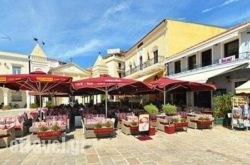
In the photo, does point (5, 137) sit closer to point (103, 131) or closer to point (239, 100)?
point (103, 131)

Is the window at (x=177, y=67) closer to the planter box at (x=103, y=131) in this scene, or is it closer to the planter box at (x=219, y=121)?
the planter box at (x=219, y=121)

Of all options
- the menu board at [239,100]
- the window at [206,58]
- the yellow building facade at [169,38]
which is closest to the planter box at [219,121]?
the menu board at [239,100]

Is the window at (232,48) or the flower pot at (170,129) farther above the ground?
the window at (232,48)

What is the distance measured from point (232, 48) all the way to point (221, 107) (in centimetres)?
537

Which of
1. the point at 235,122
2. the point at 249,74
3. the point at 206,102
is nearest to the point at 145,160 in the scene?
the point at 235,122

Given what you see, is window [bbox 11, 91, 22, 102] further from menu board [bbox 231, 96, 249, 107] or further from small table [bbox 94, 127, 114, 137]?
menu board [bbox 231, 96, 249, 107]

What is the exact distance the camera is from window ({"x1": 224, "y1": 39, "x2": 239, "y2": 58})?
57.8 feet

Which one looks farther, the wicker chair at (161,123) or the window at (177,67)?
the window at (177,67)

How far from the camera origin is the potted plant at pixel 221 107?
49.4ft

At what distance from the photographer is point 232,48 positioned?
1822cm

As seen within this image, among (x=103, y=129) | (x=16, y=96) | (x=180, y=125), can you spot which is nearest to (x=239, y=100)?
(x=180, y=125)

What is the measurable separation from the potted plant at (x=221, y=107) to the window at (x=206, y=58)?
6073mm

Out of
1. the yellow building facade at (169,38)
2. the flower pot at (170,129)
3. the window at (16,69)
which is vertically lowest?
the flower pot at (170,129)

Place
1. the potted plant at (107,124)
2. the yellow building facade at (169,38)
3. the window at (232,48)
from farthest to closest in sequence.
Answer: the yellow building facade at (169,38) → the window at (232,48) → the potted plant at (107,124)
